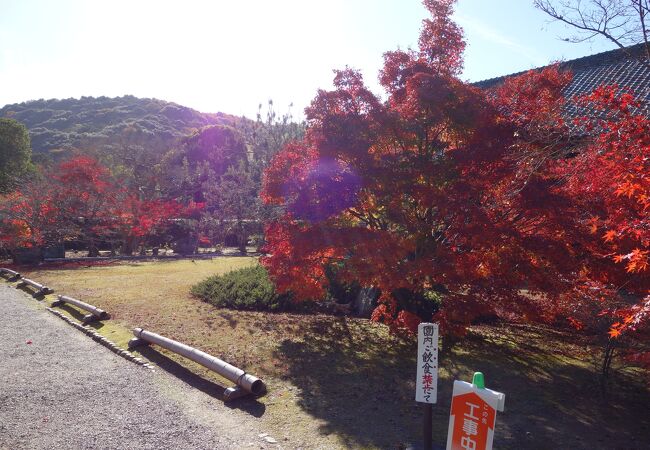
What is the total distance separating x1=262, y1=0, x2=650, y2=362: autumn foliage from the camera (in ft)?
18.6

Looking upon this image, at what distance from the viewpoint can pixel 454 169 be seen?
6371 mm

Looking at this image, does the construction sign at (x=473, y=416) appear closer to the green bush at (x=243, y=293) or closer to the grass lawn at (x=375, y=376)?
the grass lawn at (x=375, y=376)

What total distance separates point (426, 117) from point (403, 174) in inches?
36.0

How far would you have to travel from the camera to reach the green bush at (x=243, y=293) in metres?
10.9

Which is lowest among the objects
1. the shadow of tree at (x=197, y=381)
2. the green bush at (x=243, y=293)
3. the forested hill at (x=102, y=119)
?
the green bush at (x=243, y=293)

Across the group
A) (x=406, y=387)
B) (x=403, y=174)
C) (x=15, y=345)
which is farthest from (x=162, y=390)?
(x=403, y=174)

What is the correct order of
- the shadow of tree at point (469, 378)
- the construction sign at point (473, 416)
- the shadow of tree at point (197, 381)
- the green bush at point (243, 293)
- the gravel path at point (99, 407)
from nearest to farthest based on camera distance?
the construction sign at point (473, 416), the gravel path at point (99, 407), the shadow of tree at point (469, 378), the shadow of tree at point (197, 381), the green bush at point (243, 293)

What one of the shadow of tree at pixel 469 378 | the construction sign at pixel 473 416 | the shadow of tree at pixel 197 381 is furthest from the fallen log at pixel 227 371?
the construction sign at pixel 473 416

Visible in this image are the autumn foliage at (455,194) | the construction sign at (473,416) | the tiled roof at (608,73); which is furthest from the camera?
the tiled roof at (608,73)

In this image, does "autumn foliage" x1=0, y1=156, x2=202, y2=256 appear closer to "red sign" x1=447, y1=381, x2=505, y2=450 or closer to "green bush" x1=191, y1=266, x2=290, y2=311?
"green bush" x1=191, y1=266, x2=290, y2=311

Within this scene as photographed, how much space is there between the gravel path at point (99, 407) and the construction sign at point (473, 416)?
2252mm

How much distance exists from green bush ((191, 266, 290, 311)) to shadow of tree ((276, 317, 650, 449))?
2616 millimetres

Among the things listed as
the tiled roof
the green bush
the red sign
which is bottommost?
the green bush

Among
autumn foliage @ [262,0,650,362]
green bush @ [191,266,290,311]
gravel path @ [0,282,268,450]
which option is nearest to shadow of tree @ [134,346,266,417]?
gravel path @ [0,282,268,450]
